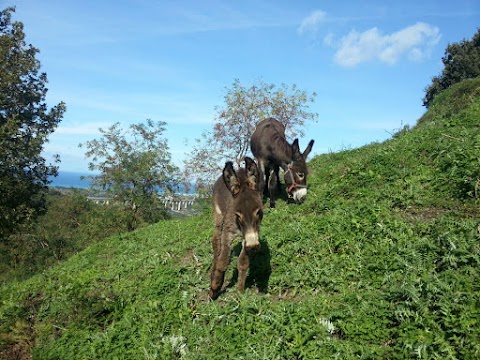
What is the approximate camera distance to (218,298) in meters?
5.96

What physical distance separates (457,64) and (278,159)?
1692 inches

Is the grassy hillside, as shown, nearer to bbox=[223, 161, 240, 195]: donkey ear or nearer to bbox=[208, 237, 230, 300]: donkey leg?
Answer: bbox=[208, 237, 230, 300]: donkey leg

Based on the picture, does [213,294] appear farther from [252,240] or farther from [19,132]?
[19,132]

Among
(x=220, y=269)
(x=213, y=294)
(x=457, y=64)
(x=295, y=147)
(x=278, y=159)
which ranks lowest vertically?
(x=213, y=294)

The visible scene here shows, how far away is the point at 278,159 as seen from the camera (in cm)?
1069

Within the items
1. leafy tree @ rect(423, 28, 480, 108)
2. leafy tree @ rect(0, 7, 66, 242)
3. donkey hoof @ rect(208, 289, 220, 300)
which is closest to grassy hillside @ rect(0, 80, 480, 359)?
donkey hoof @ rect(208, 289, 220, 300)

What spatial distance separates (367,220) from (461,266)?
2.19 metres

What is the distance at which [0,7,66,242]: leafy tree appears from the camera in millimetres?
18484

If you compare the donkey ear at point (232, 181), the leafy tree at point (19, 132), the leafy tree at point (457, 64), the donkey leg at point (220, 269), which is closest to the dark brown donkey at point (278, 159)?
the donkey ear at point (232, 181)

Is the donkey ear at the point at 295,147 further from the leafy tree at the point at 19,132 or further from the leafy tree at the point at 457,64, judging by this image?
the leafy tree at the point at 457,64

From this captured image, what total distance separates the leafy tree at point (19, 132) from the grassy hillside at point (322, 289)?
38.2ft

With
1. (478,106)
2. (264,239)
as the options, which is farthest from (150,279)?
(478,106)

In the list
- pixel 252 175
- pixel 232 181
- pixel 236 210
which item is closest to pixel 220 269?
pixel 236 210

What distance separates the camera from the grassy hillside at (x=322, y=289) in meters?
4.26
